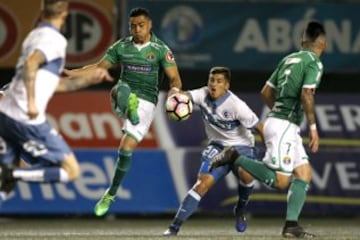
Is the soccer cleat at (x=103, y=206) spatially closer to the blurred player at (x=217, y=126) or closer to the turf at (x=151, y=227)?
the turf at (x=151, y=227)

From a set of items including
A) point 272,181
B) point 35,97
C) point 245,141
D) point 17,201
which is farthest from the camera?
point 17,201

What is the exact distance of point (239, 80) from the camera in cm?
1527

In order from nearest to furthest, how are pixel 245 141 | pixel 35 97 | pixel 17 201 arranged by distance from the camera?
pixel 35 97
pixel 245 141
pixel 17 201

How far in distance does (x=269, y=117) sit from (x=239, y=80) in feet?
16.8

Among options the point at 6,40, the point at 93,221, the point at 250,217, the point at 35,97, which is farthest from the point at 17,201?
the point at 35,97

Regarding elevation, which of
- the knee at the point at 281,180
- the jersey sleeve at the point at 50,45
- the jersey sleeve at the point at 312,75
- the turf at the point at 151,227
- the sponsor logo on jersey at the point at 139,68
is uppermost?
the jersey sleeve at the point at 50,45

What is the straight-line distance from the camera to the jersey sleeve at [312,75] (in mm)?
9852

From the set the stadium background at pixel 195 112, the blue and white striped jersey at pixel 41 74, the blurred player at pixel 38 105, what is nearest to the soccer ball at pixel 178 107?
the blurred player at pixel 38 105

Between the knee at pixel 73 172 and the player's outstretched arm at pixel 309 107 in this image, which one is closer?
the knee at pixel 73 172

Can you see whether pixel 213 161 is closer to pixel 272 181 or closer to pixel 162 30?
pixel 272 181

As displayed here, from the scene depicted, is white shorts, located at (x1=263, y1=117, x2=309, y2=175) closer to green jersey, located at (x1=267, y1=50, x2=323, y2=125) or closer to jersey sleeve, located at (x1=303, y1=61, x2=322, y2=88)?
green jersey, located at (x1=267, y1=50, x2=323, y2=125)

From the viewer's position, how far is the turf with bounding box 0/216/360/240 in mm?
10766

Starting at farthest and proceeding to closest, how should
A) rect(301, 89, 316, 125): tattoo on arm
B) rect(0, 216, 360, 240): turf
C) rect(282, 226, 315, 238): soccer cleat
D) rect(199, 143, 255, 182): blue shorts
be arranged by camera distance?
1. rect(0, 216, 360, 240): turf
2. rect(199, 143, 255, 182): blue shorts
3. rect(282, 226, 315, 238): soccer cleat
4. rect(301, 89, 316, 125): tattoo on arm

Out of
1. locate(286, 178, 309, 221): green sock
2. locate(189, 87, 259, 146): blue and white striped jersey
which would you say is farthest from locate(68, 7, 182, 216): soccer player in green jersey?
locate(286, 178, 309, 221): green sock
